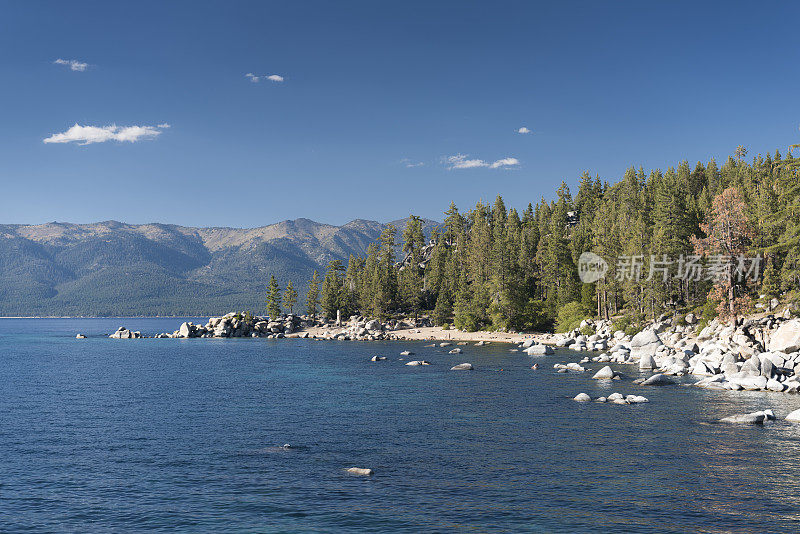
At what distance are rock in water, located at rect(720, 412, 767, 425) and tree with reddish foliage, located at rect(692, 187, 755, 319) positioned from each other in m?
40.1

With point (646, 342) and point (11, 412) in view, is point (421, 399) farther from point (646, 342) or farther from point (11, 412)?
point (646, 342)

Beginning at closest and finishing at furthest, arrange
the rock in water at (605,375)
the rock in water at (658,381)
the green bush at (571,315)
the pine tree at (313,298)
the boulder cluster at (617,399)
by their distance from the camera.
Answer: the boulder cluster at (617,399) < the rock in water at (658,381) < the rock in water at (605,375) < the green bush at (571,315) < the pine tree at (313,298)

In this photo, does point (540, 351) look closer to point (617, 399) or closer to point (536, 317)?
point (536, 317)

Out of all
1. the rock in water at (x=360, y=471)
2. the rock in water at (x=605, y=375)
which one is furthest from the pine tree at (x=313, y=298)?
the rock in water at (x=360, y=471)

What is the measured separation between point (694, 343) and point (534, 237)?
2879 inches

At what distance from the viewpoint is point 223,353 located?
107 m

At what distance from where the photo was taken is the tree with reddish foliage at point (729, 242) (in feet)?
247

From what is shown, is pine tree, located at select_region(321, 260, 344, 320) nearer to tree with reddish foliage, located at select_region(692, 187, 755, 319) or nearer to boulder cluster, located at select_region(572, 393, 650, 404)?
tree with reddish foliage, located at select_region(692, 187, 755, 319)

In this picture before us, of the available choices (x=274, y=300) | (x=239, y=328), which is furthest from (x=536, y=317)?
(x=274, y=300)

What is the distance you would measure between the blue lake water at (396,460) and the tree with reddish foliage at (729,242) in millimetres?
29253

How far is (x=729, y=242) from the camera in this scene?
253 feet

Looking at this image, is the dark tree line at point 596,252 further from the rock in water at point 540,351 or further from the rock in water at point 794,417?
the rock in water at point 794,417

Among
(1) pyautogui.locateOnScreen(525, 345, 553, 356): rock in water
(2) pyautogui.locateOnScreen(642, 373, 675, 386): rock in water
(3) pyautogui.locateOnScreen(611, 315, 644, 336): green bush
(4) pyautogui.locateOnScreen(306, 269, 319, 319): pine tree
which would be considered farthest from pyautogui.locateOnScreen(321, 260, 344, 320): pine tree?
(2) pyautogui.locateOnScreen(642, 373, 675, 386): rock in water

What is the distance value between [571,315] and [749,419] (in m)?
76.2
